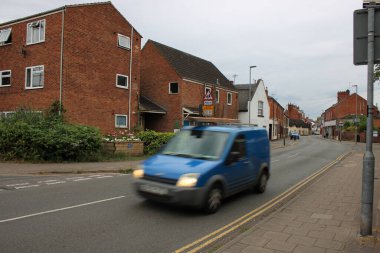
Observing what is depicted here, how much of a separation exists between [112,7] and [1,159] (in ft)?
44.1

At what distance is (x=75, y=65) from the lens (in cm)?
2156

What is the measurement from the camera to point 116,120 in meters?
24.3

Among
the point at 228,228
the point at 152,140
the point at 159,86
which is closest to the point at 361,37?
the point at 228,228

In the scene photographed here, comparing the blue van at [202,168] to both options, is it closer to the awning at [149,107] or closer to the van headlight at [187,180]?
the van headlight at [187,180]

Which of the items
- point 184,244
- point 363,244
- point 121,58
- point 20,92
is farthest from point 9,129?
point 363,244

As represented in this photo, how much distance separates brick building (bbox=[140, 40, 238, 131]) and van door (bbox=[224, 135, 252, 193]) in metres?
19.5

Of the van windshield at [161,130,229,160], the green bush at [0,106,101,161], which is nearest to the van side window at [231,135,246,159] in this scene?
the van windshield at [161,130,229,160]

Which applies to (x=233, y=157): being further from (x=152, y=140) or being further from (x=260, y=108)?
(x=260, y=108)

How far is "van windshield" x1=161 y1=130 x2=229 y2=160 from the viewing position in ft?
25.2

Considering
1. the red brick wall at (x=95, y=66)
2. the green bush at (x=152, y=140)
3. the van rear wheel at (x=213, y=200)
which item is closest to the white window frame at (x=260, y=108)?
the red brick wall at (x=95, y=66)

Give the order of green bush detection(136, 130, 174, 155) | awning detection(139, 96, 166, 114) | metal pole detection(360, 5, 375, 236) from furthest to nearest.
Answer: awning detection(139, 96, 166, 114) → green bush detection(136, 130, 174, 155) → metal pole detection(360, 5, 375, 236)

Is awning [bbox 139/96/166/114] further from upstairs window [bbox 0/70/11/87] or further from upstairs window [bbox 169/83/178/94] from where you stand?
A: upstairs window [bbox 0/70/11/87]

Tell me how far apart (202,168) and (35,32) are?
66.7ft

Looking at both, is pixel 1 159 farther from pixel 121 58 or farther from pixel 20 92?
pixel 121 58
